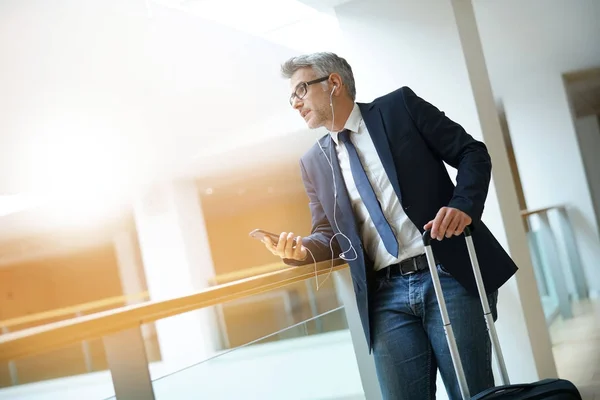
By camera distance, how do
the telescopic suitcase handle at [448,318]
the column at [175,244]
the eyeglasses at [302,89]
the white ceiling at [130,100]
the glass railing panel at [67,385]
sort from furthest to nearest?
the column at [175,244] < the white ceiling at [130,100] < the eyeglasses at [302,89] < the telescopic suitcase handle at [448,318] < the glass railing panel at [67,385]

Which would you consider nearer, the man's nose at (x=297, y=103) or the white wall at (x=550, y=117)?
the man's nose at (x=297, y=103)

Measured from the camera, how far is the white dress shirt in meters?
1.98

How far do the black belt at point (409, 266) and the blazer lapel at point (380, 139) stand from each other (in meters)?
0.18

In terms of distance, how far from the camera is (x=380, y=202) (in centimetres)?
204

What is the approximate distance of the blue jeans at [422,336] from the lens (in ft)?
6.41

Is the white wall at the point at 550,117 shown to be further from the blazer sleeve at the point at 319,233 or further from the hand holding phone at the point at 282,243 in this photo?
the hand holding phone at the point at 282,243

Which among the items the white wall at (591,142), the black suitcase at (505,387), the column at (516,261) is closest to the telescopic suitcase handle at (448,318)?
the black suitcase at (505,387)

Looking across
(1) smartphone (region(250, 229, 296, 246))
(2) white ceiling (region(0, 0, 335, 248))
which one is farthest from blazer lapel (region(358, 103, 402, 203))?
(2) white ceiling (region(0, 0, 335, 248))

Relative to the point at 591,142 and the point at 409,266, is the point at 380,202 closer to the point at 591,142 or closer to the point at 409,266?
the point at 409,266

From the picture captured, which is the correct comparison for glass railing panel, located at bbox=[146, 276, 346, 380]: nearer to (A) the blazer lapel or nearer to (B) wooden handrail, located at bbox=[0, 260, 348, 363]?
(A) the blazer lapel

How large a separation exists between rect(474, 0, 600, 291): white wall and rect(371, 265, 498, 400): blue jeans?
5.33 m

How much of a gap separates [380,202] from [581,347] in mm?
3806

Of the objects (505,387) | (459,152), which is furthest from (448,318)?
(459,152)

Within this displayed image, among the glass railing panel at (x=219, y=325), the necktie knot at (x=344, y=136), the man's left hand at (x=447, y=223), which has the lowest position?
the glass railing panel at (x=219, y=325)
